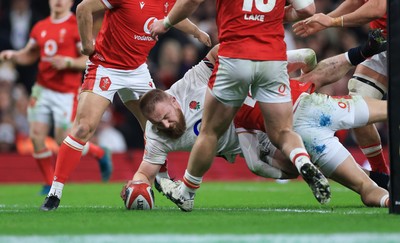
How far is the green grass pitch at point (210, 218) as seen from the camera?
5570 millimetres

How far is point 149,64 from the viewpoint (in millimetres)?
16547

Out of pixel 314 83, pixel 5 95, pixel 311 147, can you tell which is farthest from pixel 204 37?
pixel 5 95

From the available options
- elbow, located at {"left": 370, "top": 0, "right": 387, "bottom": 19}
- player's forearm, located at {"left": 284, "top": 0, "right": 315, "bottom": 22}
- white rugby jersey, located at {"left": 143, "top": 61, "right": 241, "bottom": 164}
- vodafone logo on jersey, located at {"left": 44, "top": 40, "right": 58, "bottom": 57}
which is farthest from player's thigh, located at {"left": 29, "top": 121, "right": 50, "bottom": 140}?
player's forearm, located at {"left": 284, "top": 0, "right": 315, "bottom": 22}

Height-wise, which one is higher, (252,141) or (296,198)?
(252,141)

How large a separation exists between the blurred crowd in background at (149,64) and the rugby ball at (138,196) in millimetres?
7564

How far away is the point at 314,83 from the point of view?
823 centimetres

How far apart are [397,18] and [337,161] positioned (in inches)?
61.6

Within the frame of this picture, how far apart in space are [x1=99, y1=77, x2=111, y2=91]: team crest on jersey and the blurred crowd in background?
6.62 metres

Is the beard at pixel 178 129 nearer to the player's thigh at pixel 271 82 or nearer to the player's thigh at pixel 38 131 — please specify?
the player's thigh at pixel 271 82

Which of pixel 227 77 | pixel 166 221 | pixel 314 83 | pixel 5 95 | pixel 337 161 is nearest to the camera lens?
pixel 166 221

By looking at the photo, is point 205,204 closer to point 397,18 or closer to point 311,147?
point 311,147

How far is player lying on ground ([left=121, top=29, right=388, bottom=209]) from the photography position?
7492mm

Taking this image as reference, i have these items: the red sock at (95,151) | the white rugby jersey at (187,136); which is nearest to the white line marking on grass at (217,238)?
the white rugby jersey at (187,136)

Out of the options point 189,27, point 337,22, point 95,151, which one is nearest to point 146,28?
point 189,27
